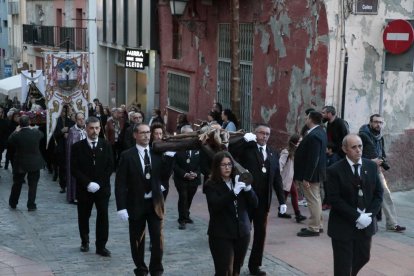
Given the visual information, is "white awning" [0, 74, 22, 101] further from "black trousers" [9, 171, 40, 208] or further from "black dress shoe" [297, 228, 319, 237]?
"black dress shoe" [297, 228, 319, 237]

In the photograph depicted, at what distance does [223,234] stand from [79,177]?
112 inches

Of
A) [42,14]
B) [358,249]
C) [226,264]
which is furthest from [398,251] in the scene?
[42,14]

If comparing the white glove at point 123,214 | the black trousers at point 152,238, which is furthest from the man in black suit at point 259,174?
the white glove at point 123,214

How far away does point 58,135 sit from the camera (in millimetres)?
13648

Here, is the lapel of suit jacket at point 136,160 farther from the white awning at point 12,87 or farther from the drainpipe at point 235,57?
the white awning at point 12,87

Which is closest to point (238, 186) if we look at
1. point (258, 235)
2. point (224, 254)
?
point (224, 254)

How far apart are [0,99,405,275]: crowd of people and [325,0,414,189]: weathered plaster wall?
1.26 meters

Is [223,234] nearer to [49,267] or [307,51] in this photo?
[49,267]

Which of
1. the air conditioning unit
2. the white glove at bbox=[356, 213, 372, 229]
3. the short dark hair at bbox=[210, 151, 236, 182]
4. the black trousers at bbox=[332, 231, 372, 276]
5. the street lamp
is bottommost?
the black trousers at bbox=[332, 231, 372, 276]

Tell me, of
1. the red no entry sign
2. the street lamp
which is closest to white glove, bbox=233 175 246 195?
the red no entry sign

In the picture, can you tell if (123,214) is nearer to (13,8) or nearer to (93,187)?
(93,187)

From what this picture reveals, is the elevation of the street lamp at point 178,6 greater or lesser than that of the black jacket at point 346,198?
greater

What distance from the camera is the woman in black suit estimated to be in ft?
22.0

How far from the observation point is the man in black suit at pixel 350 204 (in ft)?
21.8
